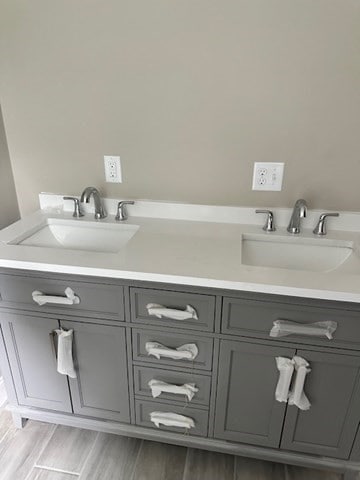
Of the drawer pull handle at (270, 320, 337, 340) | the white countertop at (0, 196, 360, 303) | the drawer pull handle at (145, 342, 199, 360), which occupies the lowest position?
the drawer pull handle at (145, 342, 199, 360)

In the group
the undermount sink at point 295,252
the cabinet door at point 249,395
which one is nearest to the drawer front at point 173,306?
the cabinet door at point 249,395

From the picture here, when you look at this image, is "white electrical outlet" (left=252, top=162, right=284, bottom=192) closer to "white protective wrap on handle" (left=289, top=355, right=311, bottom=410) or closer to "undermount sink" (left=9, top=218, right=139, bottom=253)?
"undermount sink" (left=9, top=218, right=139, bottom=253)

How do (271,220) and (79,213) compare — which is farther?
(79,213)

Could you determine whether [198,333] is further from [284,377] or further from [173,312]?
[284,377]

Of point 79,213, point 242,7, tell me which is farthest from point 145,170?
point 242,7

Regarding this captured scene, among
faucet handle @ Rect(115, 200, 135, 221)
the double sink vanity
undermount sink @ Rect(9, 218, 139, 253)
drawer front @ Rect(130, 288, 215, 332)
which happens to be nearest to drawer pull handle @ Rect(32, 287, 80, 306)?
the double sink vanity

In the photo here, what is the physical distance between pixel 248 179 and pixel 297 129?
0.28 m

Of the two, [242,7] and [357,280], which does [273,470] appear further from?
[242,7]

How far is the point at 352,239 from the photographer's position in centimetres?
134

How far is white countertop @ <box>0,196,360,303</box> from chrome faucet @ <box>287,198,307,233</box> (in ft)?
0.12

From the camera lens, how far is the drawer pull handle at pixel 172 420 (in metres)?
1.31

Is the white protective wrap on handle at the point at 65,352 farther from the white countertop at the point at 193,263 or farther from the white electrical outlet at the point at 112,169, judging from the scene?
the white electrical outlet at the point at 112,169

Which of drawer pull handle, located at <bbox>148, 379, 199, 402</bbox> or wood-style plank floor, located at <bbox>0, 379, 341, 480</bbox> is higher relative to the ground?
drawer pull handle, located at <bbox>148, 379, 199, 402</bbox>

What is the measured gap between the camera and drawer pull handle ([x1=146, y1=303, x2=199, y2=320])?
1118 mm
